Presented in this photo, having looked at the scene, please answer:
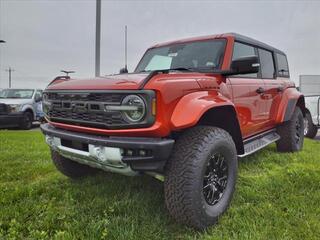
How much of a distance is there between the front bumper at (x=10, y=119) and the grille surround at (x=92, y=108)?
9.68m

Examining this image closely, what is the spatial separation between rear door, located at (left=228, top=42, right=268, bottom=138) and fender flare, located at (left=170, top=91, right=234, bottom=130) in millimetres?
848

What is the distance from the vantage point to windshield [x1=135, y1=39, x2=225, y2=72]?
3713mm

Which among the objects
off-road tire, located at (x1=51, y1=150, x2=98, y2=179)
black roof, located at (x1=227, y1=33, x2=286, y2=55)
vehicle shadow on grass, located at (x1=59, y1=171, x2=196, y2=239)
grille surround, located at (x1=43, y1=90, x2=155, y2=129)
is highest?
black roof, located at (x1=227, y1=33, x2=286, y2=55)

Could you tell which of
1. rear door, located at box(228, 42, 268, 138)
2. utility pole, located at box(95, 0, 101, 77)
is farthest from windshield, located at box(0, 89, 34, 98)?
rear door, located at box(228, 42, 268, 138)

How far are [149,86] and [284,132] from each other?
3.49 m

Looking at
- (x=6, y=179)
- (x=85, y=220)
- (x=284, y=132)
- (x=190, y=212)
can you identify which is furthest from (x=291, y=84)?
(x=6, y=179)

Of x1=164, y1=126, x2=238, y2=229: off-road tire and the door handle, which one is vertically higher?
the door handle

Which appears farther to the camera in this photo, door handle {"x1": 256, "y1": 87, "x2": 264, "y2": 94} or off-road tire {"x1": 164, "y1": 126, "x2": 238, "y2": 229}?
door handle {"x1": 256, "y1": 87, "x2": 264, "y2": 94}

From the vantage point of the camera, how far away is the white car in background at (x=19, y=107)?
12008 millimetres

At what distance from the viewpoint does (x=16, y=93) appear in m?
13.5

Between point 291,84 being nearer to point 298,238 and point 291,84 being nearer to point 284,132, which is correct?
point 284,132

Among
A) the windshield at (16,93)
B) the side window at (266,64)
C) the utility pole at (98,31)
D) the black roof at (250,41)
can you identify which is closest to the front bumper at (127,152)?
the black roof at (250,41)

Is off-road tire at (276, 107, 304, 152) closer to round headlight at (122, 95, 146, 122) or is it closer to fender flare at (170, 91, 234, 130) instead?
fender flare at (170, 91, 234, 130)

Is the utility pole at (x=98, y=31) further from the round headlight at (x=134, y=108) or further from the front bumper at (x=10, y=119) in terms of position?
the front bumper at (x=10, y=119)
